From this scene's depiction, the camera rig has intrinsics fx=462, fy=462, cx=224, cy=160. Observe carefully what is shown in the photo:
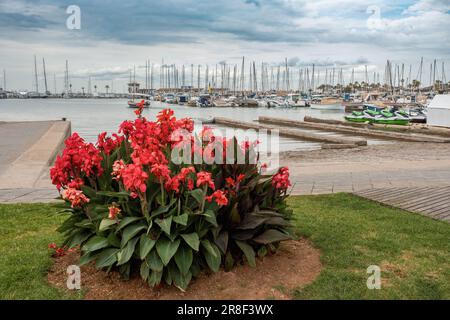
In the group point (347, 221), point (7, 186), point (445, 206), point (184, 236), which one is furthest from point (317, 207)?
point (7, 186)

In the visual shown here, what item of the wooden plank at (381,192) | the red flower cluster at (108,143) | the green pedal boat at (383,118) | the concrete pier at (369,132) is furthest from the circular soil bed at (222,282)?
the green pedal boat at (383,118)

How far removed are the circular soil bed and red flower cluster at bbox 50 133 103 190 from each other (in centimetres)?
88

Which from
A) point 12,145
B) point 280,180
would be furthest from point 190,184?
point 12,145

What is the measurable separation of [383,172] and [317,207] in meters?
4.19

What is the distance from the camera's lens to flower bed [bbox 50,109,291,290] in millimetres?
3709

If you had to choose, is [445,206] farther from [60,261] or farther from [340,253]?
[60,261]

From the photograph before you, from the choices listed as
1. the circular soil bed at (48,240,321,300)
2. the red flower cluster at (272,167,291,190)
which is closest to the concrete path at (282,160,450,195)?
the red flower cluster at (272,167,291,190)

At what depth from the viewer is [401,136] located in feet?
82.7

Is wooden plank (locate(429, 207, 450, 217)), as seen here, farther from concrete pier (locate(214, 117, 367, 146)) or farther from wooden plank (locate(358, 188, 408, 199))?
concrete pier (locate(214, 117, 367, 146))

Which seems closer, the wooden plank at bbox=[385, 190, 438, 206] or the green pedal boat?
the wooden plank at bbox=[385, 190, 438, 206]

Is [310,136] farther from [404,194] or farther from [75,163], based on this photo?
[75,163]

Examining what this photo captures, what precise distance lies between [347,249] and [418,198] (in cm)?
331

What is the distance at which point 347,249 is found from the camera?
4941 mm

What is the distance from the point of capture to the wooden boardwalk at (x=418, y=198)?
6820 millimetres
